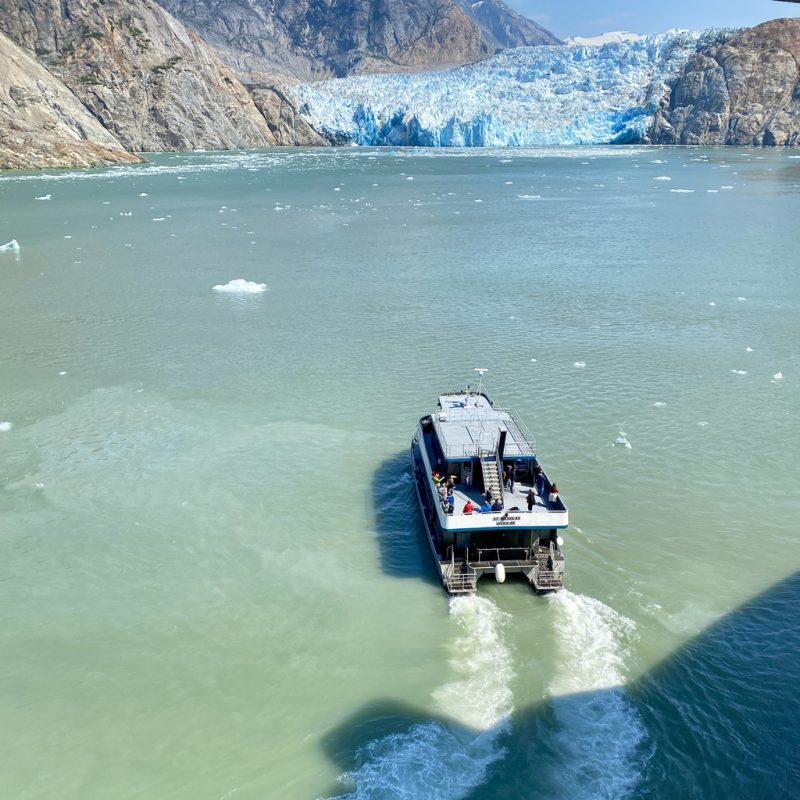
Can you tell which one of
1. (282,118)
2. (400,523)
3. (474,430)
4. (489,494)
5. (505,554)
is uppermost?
(282,118)

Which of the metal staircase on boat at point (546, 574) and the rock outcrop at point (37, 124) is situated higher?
the rock outcrop at point (37, 124)

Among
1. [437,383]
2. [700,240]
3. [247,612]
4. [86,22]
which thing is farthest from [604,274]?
[86,22]

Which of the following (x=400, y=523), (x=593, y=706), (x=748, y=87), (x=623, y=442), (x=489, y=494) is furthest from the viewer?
(x=748, y=87)

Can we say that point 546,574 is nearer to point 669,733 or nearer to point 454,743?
point 669,733

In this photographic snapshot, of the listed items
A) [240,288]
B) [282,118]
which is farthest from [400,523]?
[282,118]

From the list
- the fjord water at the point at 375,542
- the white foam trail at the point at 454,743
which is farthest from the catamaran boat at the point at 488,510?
the white foam trail at the point at 454,743

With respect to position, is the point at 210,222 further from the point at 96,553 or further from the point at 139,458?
the point at 96,553

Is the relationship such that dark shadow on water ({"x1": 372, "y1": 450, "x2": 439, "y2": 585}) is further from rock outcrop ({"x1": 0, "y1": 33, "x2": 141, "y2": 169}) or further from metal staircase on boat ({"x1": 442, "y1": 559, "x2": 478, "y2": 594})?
rock outcrop ({"x1": 0, "y1": 33, "x2": 141, "y2": 169})

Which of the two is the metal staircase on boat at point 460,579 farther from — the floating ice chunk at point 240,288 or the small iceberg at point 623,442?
the floating ice chunk at point 240,288
